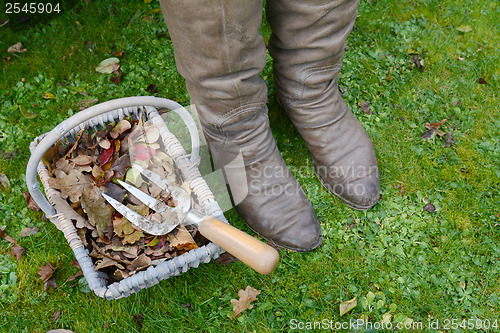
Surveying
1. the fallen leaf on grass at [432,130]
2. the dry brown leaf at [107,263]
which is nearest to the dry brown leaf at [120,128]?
the dry brown leaf at [107,263]

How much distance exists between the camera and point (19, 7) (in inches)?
111

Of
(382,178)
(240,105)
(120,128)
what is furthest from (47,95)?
(382,178)

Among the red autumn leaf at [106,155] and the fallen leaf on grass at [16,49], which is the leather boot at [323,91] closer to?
the red autumn leaf at [106,155]

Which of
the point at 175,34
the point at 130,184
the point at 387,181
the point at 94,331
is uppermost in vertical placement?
the point at 175,34

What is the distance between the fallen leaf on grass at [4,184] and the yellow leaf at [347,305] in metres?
1.77

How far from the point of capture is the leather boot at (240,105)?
1359mm

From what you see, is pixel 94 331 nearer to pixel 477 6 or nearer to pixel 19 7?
pixel 19 7

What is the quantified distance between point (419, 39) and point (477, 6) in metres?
0.58

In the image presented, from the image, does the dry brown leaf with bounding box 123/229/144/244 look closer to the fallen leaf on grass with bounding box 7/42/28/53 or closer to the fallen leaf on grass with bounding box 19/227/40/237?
the fallen leaf on grass with bounding box 19/227/40/237

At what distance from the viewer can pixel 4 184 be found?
86.0 inches

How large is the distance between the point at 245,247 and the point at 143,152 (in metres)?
0.81

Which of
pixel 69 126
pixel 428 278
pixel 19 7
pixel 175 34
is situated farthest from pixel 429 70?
pixel 19 7

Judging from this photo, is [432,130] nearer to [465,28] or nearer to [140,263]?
[465,28]

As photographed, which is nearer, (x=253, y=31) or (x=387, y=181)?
(x=253, y=31)
